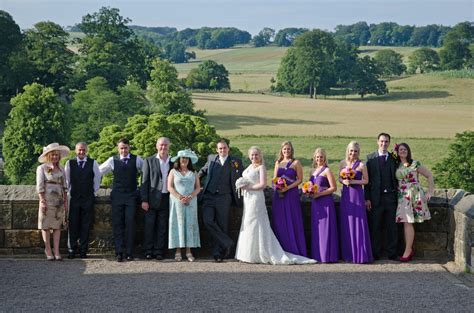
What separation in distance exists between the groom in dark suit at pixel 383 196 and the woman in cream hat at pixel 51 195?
3783 mm

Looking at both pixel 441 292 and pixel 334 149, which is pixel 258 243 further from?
pixel 334 149

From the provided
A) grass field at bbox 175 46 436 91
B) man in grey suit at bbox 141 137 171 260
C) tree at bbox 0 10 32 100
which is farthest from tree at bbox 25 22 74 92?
man in grey suit at bbox 141 137 171 260

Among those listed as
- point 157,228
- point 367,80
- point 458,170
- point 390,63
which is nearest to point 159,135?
point 458,170

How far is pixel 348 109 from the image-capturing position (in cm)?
9444

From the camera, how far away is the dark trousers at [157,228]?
1055 centimetres

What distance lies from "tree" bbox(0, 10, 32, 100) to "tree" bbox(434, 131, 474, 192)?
144 feet

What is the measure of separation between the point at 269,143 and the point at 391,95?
4519 centimetres

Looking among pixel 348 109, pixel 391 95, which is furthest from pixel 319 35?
pixel 348 109

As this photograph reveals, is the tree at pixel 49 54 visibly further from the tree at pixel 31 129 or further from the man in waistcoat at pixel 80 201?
the man in waistcoat at pixel 80 201

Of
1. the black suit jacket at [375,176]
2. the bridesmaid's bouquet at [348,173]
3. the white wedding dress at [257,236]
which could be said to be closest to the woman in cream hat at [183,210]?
the white wedding dress at [257,236]

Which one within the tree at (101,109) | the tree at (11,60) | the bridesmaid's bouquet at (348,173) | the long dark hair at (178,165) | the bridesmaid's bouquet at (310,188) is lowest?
the bridesmaid's bouquet at (310,188)

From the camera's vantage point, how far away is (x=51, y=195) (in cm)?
1026

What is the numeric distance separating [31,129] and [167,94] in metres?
Answer: 11.7

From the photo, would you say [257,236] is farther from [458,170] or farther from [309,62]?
[309,62]
